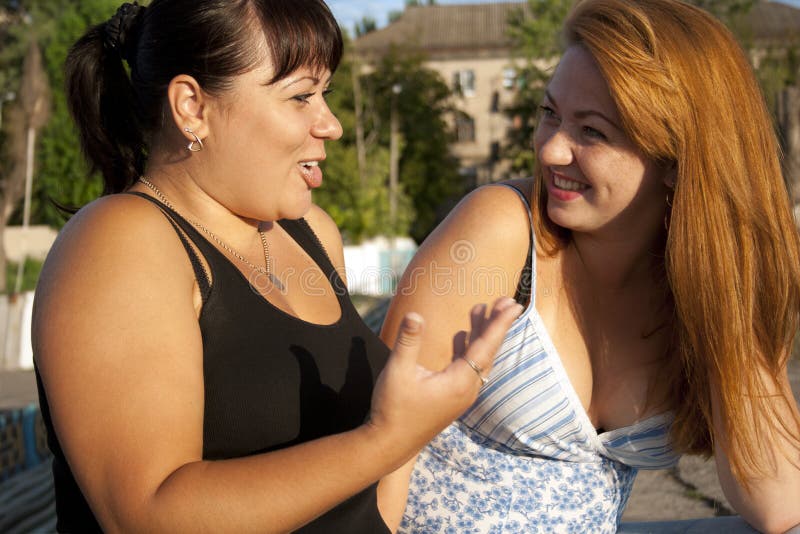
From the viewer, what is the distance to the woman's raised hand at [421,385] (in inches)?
50.0

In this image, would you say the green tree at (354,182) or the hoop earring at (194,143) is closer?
the hoop earring at (194,143)

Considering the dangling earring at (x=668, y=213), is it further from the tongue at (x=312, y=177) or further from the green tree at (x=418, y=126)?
the green tree at (x=418, y=126)

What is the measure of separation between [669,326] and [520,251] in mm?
508

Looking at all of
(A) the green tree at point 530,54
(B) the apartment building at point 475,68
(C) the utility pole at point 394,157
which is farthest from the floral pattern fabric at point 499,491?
(B) the apartment building at point 475,68

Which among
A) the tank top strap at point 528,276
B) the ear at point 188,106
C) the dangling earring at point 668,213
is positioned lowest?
the tank top strap at point 528,276

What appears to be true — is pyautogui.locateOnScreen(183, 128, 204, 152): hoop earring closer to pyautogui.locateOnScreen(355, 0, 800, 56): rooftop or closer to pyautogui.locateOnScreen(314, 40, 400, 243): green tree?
pyautogui.locateOnScreen(314, 40, 400, 243): green tree

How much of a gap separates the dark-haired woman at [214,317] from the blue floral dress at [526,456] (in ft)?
1.48

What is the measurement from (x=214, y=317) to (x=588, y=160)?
113 centimetres

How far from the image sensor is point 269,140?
5.36 feet

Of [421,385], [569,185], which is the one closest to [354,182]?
[569,185]

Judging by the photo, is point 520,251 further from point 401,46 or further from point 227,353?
point 401,46

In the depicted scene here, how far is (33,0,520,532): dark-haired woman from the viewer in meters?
1.30

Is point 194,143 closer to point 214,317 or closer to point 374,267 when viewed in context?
point 214,317

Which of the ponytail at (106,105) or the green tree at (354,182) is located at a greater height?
the ponytail at (106,105)
